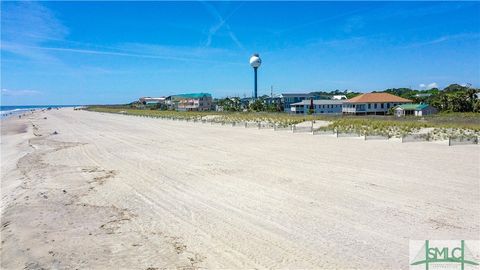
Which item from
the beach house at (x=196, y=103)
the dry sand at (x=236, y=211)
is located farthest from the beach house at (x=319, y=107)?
the dry sand at (x=236, y=211)

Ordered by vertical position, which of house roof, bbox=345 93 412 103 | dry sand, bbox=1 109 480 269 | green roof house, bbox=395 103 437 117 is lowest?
dry sand, bbox=1 109 480 269

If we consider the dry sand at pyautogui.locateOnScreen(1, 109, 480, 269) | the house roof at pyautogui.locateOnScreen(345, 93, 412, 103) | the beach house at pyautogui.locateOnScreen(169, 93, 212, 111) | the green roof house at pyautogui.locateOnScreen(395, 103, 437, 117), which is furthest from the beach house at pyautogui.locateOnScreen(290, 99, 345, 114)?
the dry sand at pyautogui.locateOnScreen(1, 109, 480, 269)

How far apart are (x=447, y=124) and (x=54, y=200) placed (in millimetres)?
26076

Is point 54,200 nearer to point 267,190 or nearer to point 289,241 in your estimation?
point 267,190

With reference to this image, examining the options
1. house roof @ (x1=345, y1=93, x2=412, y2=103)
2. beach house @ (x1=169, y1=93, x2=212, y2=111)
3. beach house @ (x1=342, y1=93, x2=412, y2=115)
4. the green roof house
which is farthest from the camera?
beach house @ (x1=169, y1=93, x2=212, y2=111)

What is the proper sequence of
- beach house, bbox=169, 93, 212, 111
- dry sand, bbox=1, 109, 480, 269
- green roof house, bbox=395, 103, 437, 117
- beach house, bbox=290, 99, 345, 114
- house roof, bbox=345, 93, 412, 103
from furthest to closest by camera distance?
beach house, bbox=169, 93, 212, 111 < beach house, bbox=290, 99, 345, 114 < house roof, bbox=345, 93, 412, 103 < green roof house, bbox=395, 103, 437, 117 < dry sand, bbox=1, 109, 480, 269

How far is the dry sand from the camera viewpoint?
250 inches

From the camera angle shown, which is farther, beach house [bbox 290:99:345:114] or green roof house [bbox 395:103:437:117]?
beach house [bbox 290:99:345:114]

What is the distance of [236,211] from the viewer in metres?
8.73

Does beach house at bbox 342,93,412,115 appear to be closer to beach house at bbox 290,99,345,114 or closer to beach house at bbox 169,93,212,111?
beach house at bbox 290,99,345,114

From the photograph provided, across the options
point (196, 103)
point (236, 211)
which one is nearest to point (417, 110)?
point (236, 211)

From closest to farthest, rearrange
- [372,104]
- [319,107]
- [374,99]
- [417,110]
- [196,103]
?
1. [417,110]
2. [372,104]
3. [374,99]
4. [319,107]
5. [196,103]

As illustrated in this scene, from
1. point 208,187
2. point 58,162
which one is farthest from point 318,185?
point 58,162

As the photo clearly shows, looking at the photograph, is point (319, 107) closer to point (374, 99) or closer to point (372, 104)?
point (374, 99)
